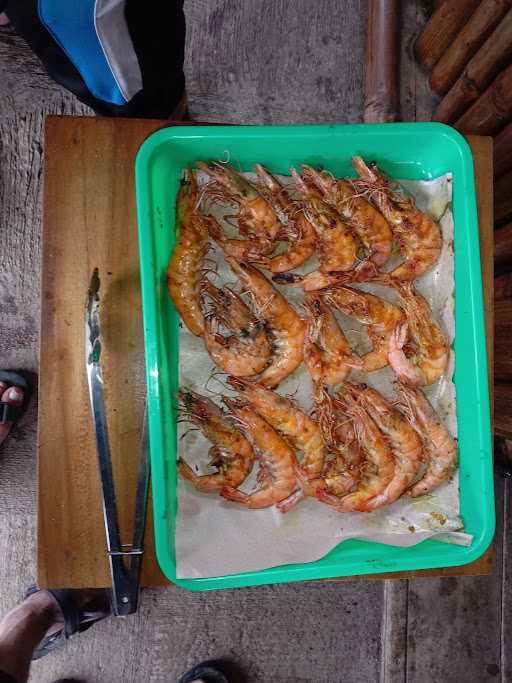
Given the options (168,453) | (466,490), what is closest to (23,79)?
(168,453)

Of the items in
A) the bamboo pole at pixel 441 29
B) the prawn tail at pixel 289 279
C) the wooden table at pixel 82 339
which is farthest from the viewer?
the bamboo pole at pixel 441 29

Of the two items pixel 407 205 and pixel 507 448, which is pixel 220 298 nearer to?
pixel 407 205

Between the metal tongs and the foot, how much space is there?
84cm

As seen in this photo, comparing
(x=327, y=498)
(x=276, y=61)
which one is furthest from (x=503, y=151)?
(x=327, y=498)

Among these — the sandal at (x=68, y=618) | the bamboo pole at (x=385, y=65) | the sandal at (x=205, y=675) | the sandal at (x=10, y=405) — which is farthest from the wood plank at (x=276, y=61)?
the sandal at (x=205, y=675)

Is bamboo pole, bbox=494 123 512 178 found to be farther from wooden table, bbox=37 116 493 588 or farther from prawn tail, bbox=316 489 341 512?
prawn tail, bbox=316 489 341 512

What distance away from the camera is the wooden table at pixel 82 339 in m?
1.42

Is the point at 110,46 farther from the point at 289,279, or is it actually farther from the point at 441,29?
the point at 441,29

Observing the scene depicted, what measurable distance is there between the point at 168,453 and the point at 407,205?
3.19ft

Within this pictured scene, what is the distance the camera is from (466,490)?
148 cm

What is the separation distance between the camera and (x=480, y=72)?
5.79ft

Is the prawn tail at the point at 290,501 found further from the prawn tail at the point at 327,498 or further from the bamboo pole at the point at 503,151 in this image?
the bamboo pole at the point at 503,151

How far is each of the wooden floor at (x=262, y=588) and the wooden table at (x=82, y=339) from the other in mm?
809

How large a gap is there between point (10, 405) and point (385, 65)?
2.03 m
